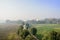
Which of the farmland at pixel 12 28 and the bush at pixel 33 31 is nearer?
the bush at pixel 33 31

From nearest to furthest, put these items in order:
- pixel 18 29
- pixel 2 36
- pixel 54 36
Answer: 1. pixel 54 36
2. pixel 2 36
3. pixel 18 29

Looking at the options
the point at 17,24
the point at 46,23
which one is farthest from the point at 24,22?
the point at 46,23

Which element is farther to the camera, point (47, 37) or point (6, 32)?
point (6, 32)

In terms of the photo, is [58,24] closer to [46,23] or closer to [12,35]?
[46,23]

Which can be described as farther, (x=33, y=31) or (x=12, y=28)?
(x=12, y=28)

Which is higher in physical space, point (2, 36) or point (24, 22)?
point (24, 22)

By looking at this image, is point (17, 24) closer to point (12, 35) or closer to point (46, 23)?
point (12, 35)

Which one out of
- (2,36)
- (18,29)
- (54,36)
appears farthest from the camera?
(18,29)

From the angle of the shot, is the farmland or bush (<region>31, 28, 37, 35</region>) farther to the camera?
the farmland

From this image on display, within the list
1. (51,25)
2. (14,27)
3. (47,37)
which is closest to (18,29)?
(14,27)
